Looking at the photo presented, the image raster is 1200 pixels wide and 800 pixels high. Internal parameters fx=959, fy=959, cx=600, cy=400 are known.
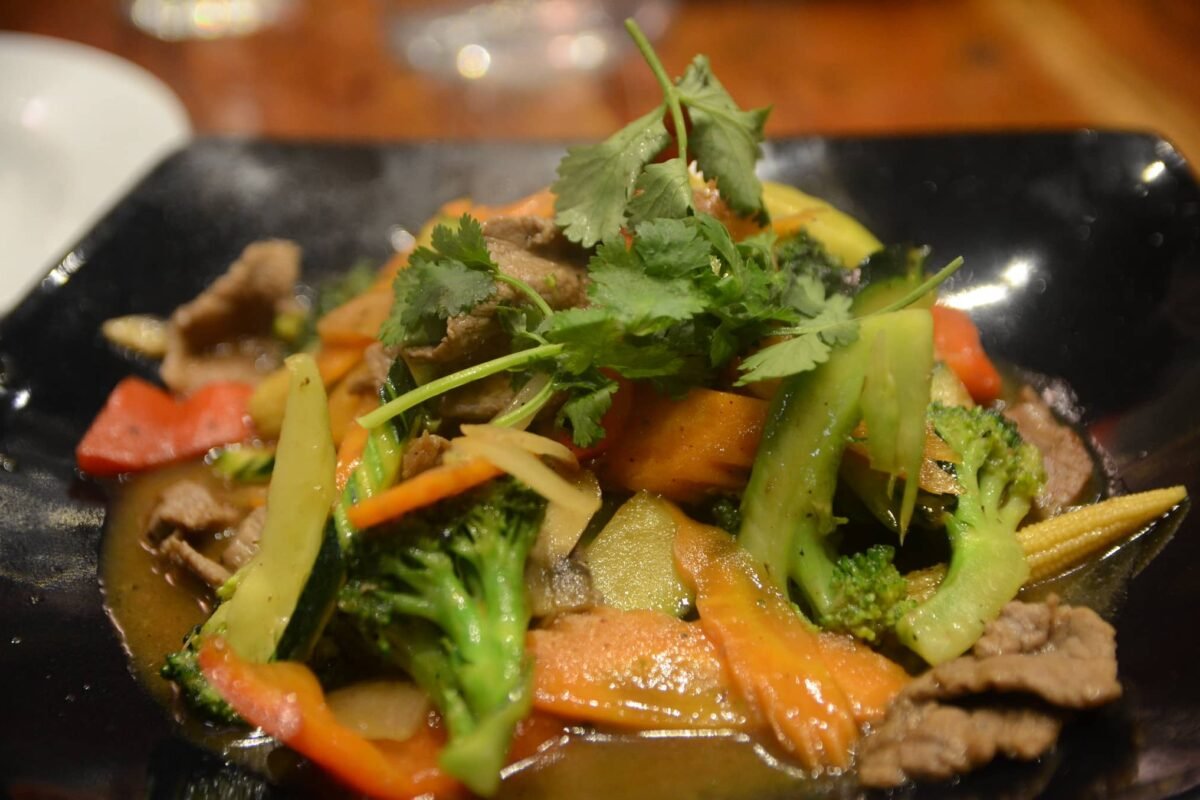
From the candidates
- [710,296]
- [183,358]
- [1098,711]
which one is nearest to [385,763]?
[710,296]

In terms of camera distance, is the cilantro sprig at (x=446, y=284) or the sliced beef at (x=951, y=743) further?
the cilantro sprig at (x=446, y=284)

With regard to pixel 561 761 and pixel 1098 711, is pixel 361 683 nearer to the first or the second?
pixel 561 761

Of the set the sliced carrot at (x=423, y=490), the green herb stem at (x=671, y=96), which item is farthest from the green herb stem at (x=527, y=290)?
the green herb stem at (x=671, y=96)

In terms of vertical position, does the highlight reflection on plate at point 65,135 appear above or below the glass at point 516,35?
below

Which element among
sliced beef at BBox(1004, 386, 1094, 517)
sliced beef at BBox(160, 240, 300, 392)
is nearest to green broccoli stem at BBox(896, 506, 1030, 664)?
sliced beef at BBox(1004, 386, 1094, 517)

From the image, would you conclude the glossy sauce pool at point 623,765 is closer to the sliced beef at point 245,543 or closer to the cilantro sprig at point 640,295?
the sliced beef at point 245,543

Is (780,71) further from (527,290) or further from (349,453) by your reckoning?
(349,453)

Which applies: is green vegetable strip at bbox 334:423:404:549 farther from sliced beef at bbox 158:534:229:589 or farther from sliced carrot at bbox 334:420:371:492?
sliced beef at bbox 158:534:229:589
